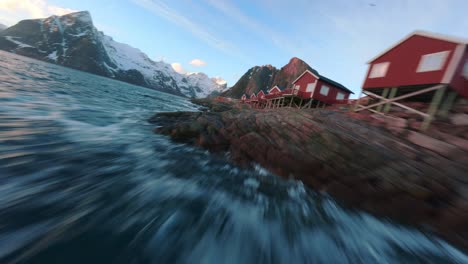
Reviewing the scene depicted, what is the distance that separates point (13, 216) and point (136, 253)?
2.21 m

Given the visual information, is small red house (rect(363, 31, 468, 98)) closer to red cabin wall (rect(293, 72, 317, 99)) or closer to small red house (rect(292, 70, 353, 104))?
small red house (rect(292, 70, 353, 104))

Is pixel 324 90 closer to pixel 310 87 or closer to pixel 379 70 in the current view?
pixel 310 87

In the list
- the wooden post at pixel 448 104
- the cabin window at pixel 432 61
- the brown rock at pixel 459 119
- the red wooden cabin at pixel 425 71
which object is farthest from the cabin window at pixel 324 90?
the brown rock at pixel 459 119

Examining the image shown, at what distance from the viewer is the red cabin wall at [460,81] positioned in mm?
10219

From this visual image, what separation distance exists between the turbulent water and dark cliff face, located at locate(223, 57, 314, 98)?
108 meters

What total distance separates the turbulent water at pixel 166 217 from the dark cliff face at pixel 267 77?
108m

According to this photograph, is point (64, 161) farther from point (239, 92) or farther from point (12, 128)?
point (239, 92)

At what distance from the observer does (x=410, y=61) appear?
1259 centimetres

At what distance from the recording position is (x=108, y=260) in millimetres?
2457

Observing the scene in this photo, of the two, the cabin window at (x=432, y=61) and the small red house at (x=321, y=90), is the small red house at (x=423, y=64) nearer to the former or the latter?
the cabin window at (x=432, y=61)

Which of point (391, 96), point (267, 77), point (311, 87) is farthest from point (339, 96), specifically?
point (267, 77)

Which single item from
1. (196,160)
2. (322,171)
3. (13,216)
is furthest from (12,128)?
(322,171)

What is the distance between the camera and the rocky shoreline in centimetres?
453

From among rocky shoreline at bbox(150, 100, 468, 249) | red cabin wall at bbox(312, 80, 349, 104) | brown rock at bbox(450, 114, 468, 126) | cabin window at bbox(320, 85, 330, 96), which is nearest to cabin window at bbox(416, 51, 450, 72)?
brown rock at bbox(450, 114, 468, 126)
